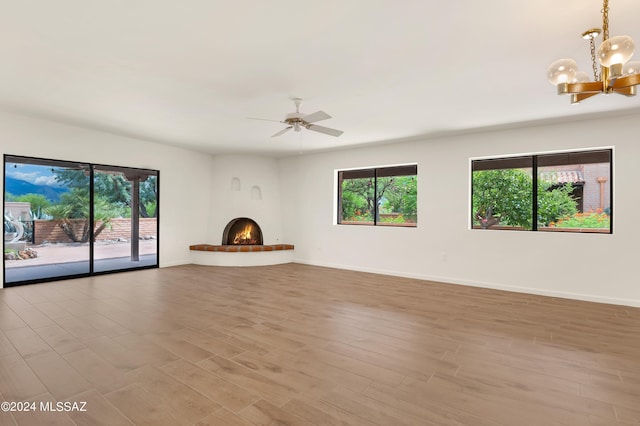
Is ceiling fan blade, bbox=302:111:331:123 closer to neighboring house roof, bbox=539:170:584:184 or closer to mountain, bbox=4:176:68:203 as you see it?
neighboring house roof, bbox=539:170:584:184

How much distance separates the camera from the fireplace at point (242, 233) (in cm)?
765

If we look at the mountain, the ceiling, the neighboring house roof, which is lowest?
the mountain

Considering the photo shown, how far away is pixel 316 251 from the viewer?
7449 millimetres

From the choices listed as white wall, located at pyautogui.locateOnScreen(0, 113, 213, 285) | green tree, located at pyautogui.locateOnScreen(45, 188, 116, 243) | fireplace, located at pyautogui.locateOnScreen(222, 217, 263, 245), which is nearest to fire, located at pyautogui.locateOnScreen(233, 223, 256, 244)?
fireplace, located at pyautogui.locateOnScreen(222, 217, 263, 245)

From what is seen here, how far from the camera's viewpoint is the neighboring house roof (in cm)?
478

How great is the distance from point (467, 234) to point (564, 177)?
1604 millimetres

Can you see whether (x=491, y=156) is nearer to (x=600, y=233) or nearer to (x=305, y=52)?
(x=600, y=233)

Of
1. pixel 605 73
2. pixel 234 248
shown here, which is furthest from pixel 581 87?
pixel 234 248

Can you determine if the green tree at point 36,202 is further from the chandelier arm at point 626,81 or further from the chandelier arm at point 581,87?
the chandelier arm at point 626,81

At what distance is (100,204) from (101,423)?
5.09 m

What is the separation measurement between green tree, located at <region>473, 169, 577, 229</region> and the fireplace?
4.77 meters

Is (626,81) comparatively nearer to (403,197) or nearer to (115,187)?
(403,197)

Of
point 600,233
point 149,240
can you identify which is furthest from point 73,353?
point 600,233

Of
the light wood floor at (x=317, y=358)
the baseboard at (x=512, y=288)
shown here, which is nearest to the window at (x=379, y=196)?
the baseboard at (x=512, y=288)
